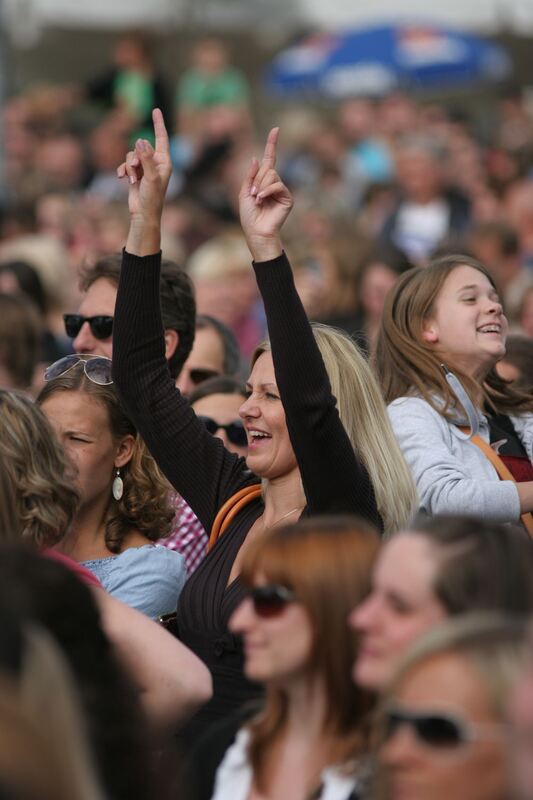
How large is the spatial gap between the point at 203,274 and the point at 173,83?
10.7m

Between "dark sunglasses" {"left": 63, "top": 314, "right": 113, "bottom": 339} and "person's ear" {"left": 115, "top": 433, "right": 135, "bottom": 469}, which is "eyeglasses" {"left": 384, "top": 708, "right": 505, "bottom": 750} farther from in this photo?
"dark sunglasses" {"left": 63, "top": 314, "right": 113, "bottom": 339}

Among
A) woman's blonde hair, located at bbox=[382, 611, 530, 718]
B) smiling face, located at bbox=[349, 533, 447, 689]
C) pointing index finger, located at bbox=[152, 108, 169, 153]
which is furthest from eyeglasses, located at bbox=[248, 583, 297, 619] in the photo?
pointing index finger, located at bbox=[152, 108, 169, 153]

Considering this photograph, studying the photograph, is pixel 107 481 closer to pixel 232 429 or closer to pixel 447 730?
pixel 232 429

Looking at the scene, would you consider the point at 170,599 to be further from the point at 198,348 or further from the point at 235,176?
the point at 235,176

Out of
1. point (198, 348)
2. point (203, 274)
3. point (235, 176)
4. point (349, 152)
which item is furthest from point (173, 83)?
point (198, 348)

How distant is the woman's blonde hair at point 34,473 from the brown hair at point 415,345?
1.17 metres

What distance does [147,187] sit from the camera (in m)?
4.20

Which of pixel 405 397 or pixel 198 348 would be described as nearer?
pixel 405 397

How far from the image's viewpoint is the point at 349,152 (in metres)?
15.5

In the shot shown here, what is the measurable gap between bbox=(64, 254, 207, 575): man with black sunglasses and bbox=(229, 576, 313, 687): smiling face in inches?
76.1

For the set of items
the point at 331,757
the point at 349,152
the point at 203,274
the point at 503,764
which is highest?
the point at 503,764

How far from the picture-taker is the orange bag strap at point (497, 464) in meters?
4.48

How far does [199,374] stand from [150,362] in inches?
74.9

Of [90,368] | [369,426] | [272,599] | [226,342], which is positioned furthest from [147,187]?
[226,342]
